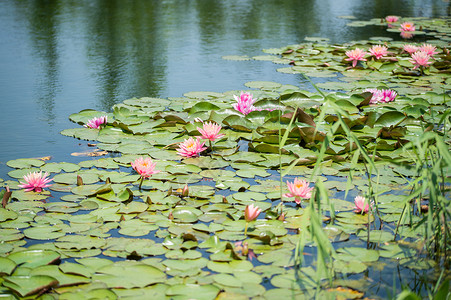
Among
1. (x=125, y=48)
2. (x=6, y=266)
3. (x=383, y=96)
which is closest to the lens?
(x=6, y=266)

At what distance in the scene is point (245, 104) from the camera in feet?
9.88

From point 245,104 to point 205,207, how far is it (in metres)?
1.15

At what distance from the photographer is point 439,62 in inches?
169

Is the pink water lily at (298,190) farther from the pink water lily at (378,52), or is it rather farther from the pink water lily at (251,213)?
the pink water lily at (378,52)

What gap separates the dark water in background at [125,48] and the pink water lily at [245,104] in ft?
2.27

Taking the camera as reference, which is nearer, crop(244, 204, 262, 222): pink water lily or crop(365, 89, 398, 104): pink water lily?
crop(244, 204, 262, 222): pink water lily

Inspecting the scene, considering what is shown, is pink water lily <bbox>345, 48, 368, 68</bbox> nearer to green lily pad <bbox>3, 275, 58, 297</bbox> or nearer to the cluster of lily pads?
the cluster of lily pads

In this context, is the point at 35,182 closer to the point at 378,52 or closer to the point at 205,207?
the point at 205,207

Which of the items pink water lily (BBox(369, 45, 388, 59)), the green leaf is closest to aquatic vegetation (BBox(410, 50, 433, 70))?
pink water lily (BBox(369, 45, 388, 59))

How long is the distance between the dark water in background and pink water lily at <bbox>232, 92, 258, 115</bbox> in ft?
2.27

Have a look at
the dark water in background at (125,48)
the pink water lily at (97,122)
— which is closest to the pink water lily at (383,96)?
the dark water in background at (125,48)

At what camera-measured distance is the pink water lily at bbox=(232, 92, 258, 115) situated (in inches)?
118

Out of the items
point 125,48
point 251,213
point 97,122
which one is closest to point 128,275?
point 251,213

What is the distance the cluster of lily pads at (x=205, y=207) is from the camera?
1.50 meters
